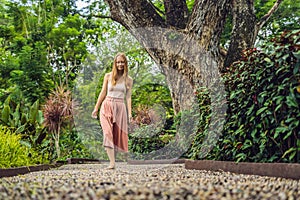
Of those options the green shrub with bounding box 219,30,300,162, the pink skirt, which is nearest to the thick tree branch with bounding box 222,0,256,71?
the pink skirt

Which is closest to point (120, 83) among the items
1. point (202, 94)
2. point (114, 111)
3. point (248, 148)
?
point (114, 111)

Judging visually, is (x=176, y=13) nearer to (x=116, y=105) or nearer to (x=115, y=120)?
(x=116, y=105)

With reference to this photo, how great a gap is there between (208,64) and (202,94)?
388 cm

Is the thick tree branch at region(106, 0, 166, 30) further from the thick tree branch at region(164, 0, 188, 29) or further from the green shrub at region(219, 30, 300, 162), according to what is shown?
the green shrub at region(219, 30, 300, 162)

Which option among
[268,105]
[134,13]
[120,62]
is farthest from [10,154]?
[134,13]

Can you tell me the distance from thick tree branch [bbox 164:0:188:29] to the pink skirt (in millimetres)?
4460

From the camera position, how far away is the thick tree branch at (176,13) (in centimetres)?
1034

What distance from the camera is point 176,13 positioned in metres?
10.5

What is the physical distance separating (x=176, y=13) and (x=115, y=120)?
4.94 metres

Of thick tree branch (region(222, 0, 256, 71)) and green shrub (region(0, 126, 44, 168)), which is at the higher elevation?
thick tree branch (region(222, 0, 256, 71))

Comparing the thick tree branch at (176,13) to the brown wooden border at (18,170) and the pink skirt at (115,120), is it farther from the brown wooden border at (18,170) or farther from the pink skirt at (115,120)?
the brown wooden border at (18,170)

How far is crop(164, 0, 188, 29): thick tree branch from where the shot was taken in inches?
407

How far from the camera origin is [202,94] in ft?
19.6

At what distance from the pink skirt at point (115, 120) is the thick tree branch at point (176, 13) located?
14.6ft
